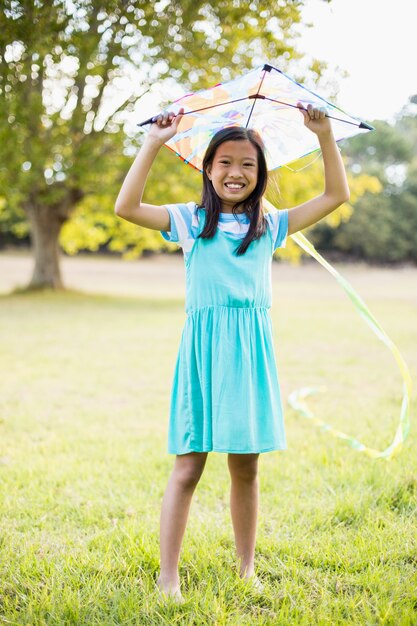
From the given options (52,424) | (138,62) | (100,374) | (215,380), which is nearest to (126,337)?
(100,374)

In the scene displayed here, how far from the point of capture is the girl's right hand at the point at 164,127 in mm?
2311

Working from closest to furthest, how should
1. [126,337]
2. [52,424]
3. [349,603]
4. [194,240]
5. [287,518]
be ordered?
[349,603] < [194,240] < [287,518] < [52,424] < [126,337]

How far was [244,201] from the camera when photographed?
2.49 m

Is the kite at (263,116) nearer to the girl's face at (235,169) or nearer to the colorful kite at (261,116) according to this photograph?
the colorful kite at (261,116)

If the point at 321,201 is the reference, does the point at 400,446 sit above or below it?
below

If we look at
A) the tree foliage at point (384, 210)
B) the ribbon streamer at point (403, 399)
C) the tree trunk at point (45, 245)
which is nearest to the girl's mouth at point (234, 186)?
the ribbon streamer at point (403, 399)

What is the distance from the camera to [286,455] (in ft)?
13.4

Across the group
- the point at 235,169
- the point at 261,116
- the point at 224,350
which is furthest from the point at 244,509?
the point at 261,116

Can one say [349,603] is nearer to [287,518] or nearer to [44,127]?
[287,518]

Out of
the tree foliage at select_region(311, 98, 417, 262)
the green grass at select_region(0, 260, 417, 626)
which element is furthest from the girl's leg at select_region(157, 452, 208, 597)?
the tree foliage at select_region(311, 98, 417, 262)

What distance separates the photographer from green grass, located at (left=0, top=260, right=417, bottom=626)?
7.36 ft

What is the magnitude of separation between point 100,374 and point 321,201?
4.87 meters

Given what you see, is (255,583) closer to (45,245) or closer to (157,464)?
(157,464)

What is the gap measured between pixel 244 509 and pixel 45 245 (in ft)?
53.2
